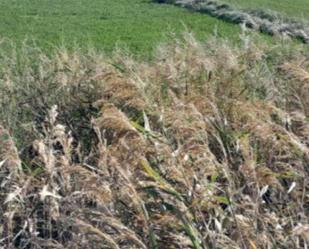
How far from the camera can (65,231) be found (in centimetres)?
360

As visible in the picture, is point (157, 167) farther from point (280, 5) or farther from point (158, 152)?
point (280, 5)

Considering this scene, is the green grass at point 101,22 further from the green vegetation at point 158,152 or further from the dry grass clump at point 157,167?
the dry grass clump at point 157,167

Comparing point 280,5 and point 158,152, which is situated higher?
point 158,152

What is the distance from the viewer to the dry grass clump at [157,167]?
3.20 meters

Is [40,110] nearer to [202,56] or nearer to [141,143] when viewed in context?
[202,56]

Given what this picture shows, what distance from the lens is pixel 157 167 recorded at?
3586 millimetres

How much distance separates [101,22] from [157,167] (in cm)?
1878

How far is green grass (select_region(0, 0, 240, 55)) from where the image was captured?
1759cm

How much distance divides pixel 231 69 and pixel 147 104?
1.23m

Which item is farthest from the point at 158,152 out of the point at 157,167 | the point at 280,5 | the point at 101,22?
the point at 280,5

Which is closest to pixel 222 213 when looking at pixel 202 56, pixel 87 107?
pixel 87 107

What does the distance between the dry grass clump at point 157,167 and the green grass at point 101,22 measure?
10286 millimetres

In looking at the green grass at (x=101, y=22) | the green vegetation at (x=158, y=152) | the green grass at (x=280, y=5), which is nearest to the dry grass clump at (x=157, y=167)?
the green vegetation at (x=158, y=152)

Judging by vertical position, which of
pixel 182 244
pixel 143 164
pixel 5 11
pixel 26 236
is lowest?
pixel 5 11
